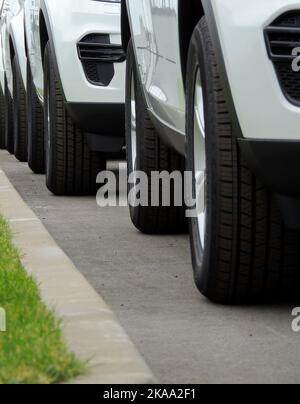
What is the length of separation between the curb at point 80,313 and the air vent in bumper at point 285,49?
2.95ft

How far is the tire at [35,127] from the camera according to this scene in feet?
34.0

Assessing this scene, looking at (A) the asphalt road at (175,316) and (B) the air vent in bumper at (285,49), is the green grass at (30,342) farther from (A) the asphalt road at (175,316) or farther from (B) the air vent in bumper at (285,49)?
(B) the air vent in bumper at (285,49)

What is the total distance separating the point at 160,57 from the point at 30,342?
2164 mm

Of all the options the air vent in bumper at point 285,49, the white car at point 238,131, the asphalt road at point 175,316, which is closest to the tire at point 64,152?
the asphalt road at point 175,316

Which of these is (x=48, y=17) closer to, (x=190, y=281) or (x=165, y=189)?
(x=165, y=189)

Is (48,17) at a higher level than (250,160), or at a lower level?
higher

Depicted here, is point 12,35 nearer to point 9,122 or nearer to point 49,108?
point 9,122

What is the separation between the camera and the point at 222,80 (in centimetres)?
464

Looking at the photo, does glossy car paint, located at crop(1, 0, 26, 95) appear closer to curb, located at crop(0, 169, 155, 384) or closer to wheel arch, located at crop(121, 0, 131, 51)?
wheel arch, located at crop(121, 0, 131, 51)

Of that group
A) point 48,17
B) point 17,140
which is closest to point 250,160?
point 48,17

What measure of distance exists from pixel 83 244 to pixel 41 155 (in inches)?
152

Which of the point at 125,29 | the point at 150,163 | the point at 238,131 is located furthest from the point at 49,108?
the point at 238,131

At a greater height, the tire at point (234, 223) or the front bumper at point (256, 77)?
the front bumper at point (256, 77)
